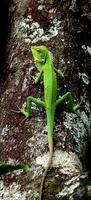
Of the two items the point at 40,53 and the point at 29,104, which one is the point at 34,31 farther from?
the point at 29,104

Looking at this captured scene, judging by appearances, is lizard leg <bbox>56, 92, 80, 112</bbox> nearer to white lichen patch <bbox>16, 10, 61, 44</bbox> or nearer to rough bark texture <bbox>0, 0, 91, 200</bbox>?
rough bark texture <bbox>0, 0, 91, 200</bbox>

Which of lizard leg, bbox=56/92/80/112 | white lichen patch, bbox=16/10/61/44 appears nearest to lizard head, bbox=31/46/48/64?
white lichen patch, bbox=16/10/61/44

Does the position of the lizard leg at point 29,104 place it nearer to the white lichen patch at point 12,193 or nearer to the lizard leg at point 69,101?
the lizard leg at point 69,101

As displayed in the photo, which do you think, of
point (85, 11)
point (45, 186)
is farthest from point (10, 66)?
point (45, 186)

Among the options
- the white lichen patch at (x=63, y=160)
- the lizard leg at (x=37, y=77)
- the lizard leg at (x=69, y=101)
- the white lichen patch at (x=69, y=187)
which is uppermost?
the lizard leg at (x=37, y=77)

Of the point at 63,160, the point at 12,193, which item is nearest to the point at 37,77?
the point at 63,160

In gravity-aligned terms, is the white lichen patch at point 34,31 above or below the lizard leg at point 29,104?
above

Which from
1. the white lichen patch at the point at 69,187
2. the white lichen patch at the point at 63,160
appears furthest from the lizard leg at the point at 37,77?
the white lichen patch at the point at 69,187
